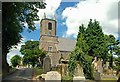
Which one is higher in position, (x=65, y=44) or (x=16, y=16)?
(x=65, y=44)

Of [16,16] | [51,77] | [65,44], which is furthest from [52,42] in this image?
[51,77]

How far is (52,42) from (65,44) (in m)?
5.02

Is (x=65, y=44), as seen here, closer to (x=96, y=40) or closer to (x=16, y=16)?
(x=96, y=40)

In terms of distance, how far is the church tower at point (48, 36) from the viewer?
73.6 m

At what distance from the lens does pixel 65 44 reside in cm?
7744

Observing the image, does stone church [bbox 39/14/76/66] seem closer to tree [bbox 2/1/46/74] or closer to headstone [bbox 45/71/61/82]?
tree [bbox 2/1/46/74]

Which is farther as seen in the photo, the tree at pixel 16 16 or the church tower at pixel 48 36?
the church tower at pixel 48 36

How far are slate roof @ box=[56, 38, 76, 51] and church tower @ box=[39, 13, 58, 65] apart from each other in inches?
62.4

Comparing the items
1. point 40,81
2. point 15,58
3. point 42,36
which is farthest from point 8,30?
point 15,58

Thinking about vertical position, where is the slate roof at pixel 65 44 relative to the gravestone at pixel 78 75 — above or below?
above

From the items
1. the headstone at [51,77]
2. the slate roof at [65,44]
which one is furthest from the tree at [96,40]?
the headstone at [51,77]

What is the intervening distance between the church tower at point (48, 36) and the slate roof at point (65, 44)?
1586 millimetres

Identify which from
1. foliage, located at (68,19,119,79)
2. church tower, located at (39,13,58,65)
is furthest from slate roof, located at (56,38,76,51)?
foliage, located at (68,19,119,79)

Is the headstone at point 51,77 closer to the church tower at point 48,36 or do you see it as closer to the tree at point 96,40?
the tree at point 96,40
